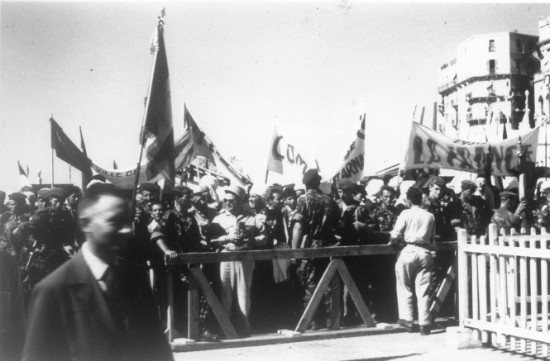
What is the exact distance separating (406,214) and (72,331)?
636 cm

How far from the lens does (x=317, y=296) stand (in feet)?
29.5

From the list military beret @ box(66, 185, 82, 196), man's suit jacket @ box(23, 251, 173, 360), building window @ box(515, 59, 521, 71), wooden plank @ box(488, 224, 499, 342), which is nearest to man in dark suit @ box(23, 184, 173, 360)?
man's suit jacket @ box(23, 251, 173, 360)

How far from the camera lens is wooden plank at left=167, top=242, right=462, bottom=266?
824 centimetres

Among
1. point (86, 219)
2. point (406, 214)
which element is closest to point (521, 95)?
point (406, 214)

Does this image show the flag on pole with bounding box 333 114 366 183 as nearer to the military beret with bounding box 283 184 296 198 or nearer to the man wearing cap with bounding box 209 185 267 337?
the military beret with bounding box 283 184 296 198

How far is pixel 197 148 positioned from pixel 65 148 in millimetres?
2459

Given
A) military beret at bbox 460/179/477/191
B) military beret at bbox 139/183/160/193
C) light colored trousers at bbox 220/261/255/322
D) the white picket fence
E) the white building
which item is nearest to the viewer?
the white picket fence

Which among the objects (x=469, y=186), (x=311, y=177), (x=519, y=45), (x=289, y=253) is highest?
(x=519, y=45)

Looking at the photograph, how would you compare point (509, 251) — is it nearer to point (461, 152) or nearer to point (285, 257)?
point (285, 257)

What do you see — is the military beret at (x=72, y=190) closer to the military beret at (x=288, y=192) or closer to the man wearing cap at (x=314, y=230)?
the man wearing cap at (x=314, y=230)

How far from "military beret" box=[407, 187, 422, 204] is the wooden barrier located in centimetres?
65

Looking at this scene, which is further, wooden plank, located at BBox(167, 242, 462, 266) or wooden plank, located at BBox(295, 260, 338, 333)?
wooden plank, located at BBox(295, 260, 338, 333)

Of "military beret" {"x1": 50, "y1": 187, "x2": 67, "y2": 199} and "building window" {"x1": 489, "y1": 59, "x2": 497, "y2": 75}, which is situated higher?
"building window" {"x1": 489, "y1": 59, "x2": 497, "y2": 75}

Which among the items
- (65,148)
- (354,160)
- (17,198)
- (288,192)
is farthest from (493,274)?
(65,148)
